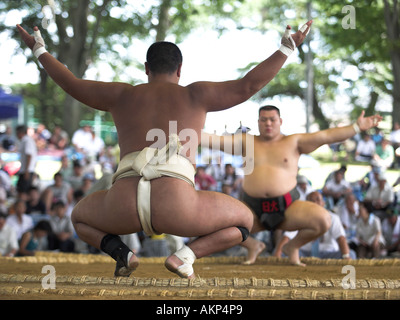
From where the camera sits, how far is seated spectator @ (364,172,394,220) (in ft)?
20.8

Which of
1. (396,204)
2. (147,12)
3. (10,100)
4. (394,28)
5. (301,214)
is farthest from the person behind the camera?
(147,12)

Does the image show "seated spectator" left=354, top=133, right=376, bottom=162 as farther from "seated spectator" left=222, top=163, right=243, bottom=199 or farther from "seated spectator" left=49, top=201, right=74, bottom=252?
"seated spectator" left=49, top=201, right=74, bottom=252

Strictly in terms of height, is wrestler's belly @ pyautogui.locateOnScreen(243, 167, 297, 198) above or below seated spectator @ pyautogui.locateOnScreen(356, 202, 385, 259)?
above

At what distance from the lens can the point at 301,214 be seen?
326cm

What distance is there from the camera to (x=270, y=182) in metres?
3.30

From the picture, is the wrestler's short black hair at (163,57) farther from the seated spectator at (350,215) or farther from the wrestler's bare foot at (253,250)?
the seated spectator at (350,215)

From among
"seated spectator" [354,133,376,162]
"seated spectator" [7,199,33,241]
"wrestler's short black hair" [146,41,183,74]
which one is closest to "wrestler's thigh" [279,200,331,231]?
"wrestler's short black hair" [146,41,183,74]

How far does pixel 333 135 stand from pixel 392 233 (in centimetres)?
303

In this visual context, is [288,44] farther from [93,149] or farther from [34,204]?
[93,149]

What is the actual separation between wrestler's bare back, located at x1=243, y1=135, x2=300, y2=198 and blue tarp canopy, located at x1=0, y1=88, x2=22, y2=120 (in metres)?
6.01

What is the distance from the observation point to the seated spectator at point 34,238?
496 cm
